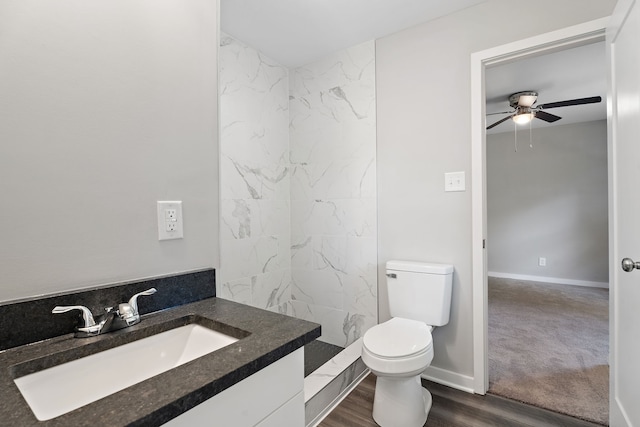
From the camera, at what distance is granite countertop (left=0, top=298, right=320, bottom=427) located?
19.3 inches

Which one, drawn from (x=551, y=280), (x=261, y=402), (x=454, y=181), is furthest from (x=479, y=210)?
(x=551, y=280)

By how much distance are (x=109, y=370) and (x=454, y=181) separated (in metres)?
1.92

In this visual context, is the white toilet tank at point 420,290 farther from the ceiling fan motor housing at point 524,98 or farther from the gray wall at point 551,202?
the gray wall at point 551,202

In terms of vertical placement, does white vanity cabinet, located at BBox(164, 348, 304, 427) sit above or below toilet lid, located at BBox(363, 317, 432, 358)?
above

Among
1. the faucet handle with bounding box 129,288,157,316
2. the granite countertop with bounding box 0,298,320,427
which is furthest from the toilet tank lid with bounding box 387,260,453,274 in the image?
the faucet handle with bounding box 129,288,157,316

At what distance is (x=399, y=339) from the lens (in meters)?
1.63

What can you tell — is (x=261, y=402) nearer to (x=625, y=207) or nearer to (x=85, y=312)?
(x=85, y=312)

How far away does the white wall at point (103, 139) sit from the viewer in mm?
757

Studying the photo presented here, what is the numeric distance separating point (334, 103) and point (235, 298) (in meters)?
1.69

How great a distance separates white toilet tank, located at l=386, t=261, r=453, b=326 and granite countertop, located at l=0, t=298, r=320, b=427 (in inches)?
50.1

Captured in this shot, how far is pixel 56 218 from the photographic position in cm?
81

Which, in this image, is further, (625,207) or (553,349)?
(553,349)

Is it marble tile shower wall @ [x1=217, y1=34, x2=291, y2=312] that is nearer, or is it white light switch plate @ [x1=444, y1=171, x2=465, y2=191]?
white light switch plate @ [x1=444, y1=171, x2=465, y2=191]

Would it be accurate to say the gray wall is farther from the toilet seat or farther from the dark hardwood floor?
the toilet seat
